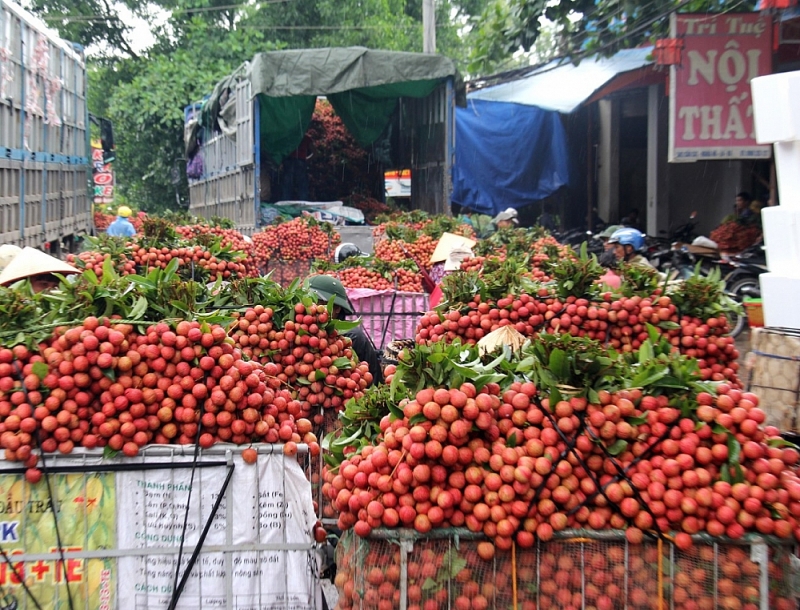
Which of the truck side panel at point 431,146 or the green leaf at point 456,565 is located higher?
the truck side panel at point 431,146

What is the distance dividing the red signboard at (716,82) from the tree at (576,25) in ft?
4.10

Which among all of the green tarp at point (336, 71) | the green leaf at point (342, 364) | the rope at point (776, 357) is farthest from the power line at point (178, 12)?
the green leaf at point (342, 364)

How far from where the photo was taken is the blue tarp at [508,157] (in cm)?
1841

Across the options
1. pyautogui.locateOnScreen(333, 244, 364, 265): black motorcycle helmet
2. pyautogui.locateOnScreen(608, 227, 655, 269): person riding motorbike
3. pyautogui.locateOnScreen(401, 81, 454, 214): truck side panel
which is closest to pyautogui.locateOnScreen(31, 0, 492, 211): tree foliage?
pyautogui.locateOnScreen(401, 81, 454, 214): truck side panel

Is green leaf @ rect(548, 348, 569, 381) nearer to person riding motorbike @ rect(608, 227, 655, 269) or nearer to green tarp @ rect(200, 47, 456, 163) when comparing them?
person riding motorbike @ rect(608, 227, 655, 269)

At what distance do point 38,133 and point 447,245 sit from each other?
20.8 ft

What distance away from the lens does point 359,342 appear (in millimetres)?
6000

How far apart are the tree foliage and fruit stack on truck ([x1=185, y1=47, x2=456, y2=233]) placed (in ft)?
12.5

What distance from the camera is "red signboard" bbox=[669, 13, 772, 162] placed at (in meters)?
10.7

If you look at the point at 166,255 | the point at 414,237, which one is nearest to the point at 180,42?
the point at 414,237

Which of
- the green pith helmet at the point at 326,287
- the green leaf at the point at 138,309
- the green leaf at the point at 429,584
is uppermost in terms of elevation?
the green pith helmet at the point at 326,287

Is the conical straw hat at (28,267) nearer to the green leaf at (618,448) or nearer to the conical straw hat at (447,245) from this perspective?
the green leaf at (618,448)

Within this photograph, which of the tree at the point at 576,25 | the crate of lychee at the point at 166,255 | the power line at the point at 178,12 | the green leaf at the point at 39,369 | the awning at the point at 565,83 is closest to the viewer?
the green leaf at the point at 39,369

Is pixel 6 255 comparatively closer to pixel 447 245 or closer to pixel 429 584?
pixel 429 584
